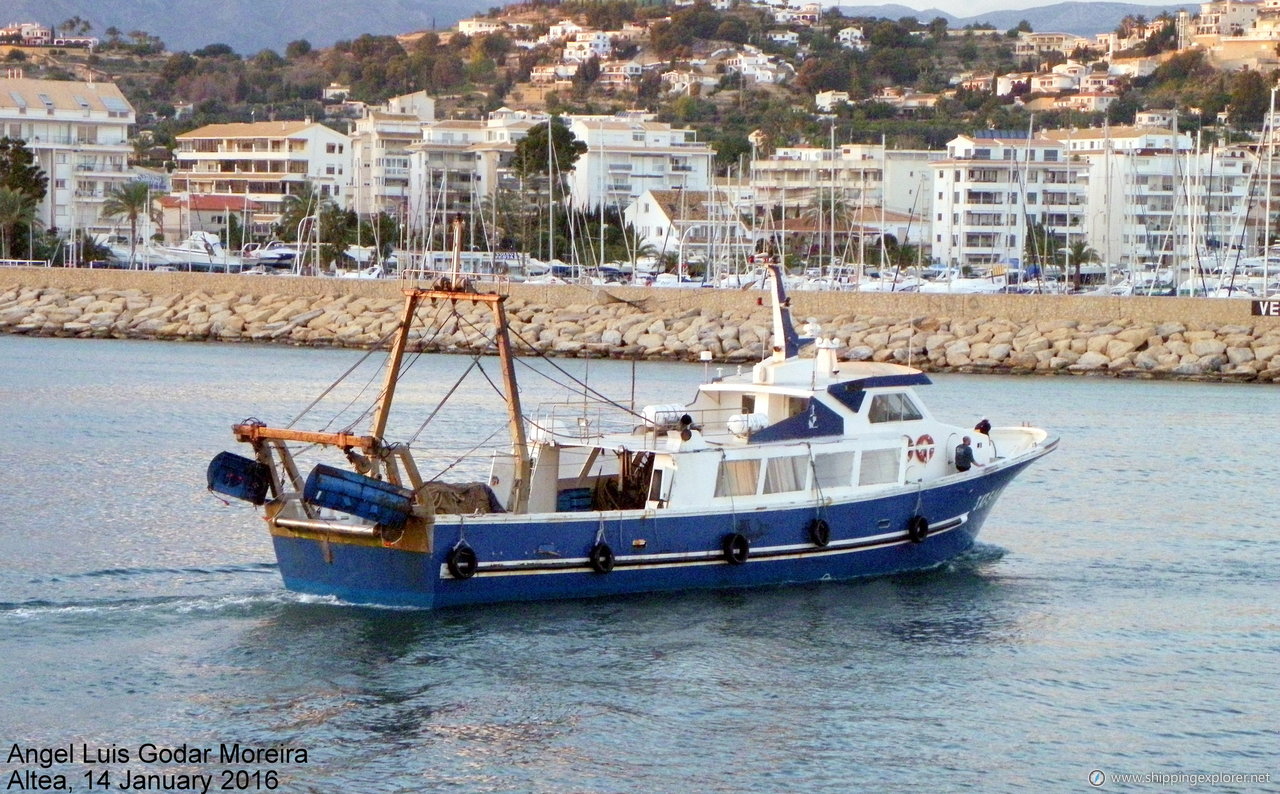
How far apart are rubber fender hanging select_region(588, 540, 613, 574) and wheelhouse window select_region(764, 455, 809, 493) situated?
2.45 meters

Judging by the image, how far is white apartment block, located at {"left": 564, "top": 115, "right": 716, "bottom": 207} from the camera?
106812 millimetres

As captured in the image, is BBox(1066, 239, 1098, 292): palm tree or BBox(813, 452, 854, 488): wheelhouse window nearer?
BBox(813, 452, 854, 488): wheelhouse window

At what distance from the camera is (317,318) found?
214 ft

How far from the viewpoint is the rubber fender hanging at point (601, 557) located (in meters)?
20.7

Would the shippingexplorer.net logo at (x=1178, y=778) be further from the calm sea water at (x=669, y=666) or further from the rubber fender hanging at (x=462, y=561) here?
the rubber fender hanging at (x=462, y=561)

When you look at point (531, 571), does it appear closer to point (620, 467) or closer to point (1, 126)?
point (620, 467)

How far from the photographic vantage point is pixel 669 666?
19.1 metres

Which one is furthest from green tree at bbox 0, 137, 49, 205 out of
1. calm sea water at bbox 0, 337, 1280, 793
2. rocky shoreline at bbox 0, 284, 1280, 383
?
calm sea water at bbox 0, 337, 1280, 793

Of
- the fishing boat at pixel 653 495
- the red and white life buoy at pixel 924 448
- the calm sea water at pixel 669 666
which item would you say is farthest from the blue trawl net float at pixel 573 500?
the red and white life buoy at pixel 924 448

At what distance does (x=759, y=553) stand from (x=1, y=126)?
83242 millimetres

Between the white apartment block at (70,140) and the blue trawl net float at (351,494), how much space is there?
7796 cm

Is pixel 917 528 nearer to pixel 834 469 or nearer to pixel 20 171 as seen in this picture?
pixel 834 469

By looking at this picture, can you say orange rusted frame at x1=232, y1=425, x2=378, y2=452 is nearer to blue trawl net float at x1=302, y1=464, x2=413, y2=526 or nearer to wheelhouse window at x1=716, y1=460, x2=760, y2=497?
blue trawl net float at x1=302, y1=464, x2=413, y2=526

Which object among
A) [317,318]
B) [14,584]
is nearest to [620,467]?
[14,584]
